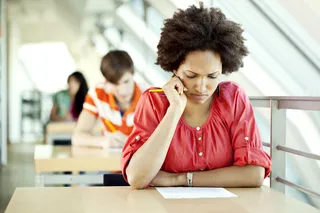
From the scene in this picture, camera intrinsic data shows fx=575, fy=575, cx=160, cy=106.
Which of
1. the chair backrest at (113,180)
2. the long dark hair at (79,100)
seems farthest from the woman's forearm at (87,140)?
the long dark hair at (79,100)

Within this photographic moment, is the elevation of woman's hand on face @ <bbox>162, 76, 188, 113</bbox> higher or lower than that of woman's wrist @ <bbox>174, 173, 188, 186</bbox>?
higher

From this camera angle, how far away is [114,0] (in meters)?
8.39

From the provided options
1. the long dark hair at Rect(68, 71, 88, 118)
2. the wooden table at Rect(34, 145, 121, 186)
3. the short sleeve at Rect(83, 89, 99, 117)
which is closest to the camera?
the wooden table at Rect(34, 145, 121, 186)

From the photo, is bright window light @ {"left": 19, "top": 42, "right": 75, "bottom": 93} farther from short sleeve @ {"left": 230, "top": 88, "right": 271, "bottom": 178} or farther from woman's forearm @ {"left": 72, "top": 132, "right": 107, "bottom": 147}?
short sleeve @ {"left": 230, "top": 88, "right": 271, "bottom": 178}

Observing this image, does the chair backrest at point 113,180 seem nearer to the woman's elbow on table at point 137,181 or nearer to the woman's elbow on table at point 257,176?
the woman's elbow on table at point 137,181

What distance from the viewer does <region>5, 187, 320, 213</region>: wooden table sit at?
1412 millimetres

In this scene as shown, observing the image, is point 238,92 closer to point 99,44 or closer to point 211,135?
point 211,135

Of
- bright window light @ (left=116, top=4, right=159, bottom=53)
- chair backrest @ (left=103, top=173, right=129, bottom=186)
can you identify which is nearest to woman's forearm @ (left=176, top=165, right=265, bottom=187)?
chair backrest @ (left=103, top=173, right=129, bottom=186)

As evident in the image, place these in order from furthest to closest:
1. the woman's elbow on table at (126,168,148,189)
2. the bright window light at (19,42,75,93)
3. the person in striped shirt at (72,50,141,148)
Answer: the bright window light at (19,42,75,93) → the person in striped shirt at (72,50,141,148) → the woman's elbow on table at (126,168,148,189)

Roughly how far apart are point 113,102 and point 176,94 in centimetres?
148

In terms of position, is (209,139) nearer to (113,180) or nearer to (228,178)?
(228,178)

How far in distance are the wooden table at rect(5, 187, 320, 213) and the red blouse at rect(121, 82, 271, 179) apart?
0.49ft

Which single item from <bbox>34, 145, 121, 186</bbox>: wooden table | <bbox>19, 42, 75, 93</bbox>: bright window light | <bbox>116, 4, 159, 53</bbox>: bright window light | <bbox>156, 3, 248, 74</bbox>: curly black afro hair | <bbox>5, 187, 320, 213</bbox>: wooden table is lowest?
<bbox>34, 145, 121, 186</bbox>: wooden table

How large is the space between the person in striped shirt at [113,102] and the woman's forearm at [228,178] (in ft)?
4.64
